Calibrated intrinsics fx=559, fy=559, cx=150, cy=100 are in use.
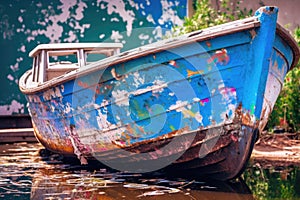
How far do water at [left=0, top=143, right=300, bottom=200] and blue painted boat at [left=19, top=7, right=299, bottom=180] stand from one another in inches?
7.6

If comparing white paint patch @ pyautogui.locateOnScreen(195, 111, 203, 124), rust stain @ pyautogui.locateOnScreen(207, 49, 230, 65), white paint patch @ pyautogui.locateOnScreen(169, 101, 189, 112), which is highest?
rust stain @ pyautogui.locateOnScreen(207, 49, 230, 65)

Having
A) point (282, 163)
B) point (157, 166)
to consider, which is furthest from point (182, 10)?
point (157, 166)

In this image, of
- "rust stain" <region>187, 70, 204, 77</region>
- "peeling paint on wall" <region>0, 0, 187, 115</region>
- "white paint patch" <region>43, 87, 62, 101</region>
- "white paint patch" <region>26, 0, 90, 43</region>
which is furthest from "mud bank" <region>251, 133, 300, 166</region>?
"white paint patch" <region>26, 0, 90, 43</region>

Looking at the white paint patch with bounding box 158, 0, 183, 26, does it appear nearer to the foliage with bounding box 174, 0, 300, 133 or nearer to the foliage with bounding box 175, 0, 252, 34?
the foliage with bounding box 175, 0, 252, 34

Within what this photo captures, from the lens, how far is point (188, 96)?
16.4 feet

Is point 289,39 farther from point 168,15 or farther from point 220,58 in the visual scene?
point 168,15

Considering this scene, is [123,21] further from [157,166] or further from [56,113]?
[157,166]

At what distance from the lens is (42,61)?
24.2 feet

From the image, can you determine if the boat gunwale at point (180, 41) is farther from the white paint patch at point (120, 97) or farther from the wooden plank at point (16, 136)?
the wooden plank at point (16, 136)

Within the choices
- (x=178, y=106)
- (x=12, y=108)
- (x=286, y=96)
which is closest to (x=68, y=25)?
(x=12, y=108)

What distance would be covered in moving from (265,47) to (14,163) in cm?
343

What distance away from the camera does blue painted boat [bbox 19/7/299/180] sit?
15.8 ft

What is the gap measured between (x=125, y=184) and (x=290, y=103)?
11.9ft

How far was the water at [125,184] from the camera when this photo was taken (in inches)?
190
